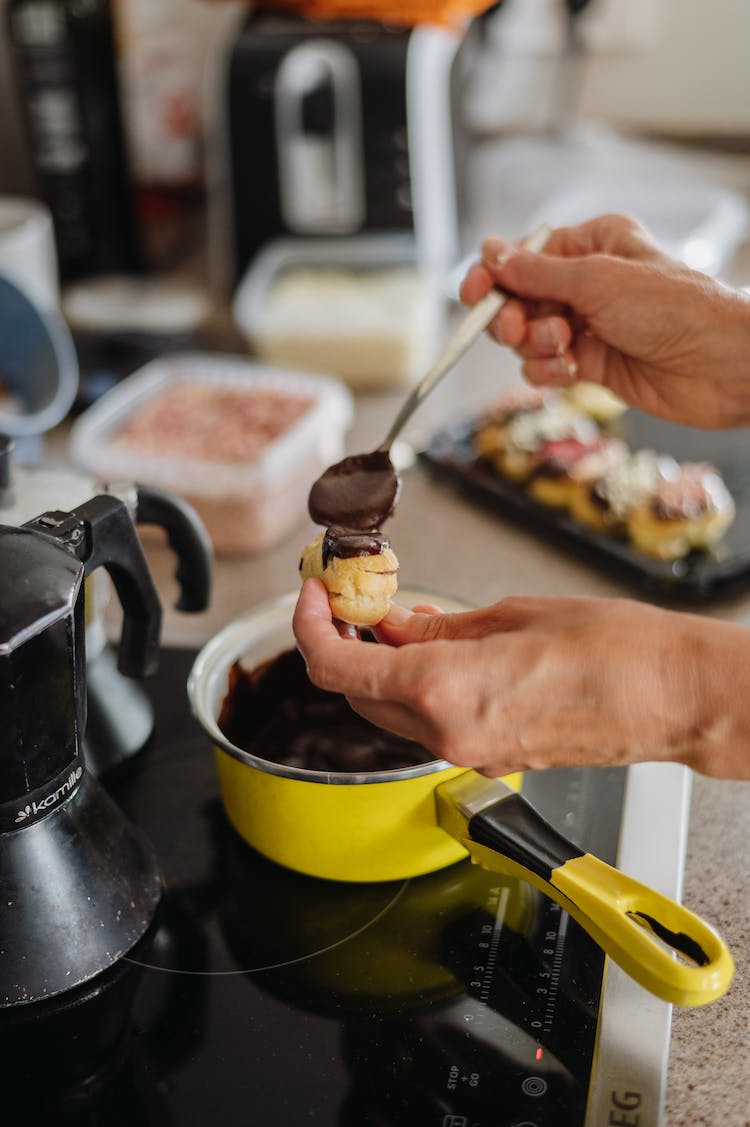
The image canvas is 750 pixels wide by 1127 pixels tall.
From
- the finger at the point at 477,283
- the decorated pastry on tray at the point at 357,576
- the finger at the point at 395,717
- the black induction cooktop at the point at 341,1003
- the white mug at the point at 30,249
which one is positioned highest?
the finger at the point at 477,283

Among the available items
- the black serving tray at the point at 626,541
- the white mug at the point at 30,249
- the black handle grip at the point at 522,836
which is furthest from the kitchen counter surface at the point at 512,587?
the white mug at the point at 30,249

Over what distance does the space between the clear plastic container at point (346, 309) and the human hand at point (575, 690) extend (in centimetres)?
99

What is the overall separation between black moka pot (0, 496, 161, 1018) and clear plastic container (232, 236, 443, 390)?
849mm

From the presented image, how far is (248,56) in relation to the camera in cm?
161

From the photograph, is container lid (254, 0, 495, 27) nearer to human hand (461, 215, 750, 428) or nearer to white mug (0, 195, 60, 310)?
white mug (0, 195, 60, 310)

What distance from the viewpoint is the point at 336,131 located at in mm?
1642

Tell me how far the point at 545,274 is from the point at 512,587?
0.35m

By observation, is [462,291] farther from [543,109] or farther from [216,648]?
[543,109]

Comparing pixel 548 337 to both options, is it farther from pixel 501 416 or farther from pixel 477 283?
pixel 501 416

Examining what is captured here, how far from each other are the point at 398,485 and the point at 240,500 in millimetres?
457

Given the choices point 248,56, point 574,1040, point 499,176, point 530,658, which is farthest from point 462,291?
point 499,176

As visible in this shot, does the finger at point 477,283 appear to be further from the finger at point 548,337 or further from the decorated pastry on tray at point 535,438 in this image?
the decorated pastry on tray at point 535,438

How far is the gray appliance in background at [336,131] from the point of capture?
5.24 feet

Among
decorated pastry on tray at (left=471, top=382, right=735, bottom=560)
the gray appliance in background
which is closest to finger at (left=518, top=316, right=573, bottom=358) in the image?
decorated pastry on tray at (left=471, top=382, right=735, bottom=560)
